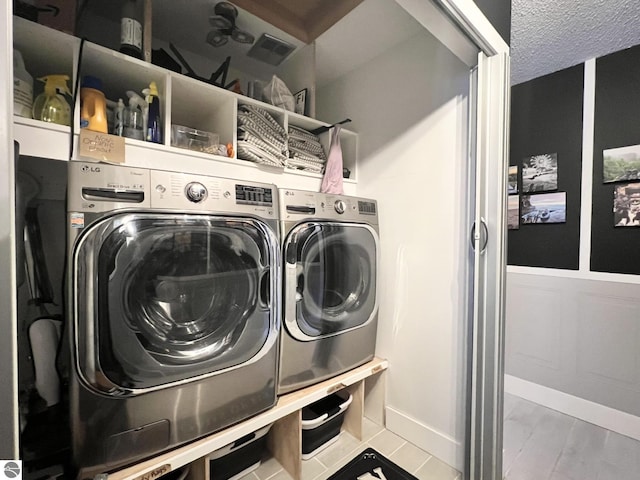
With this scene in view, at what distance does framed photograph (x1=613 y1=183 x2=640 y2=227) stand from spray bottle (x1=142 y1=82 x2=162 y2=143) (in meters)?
2.56

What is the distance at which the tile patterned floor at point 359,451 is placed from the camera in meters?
Result: 1.30

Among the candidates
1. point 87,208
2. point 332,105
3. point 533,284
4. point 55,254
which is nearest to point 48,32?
point 87,208

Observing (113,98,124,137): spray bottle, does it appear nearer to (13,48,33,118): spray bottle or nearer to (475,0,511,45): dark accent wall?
(13,48,33,118): spray bottle

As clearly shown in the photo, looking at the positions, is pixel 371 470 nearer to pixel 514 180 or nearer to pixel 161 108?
pixel 161 108

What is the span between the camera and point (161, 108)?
1168 millimetres

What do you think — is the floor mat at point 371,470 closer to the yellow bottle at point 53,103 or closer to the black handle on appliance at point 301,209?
the black handle on appliance at point 301,209

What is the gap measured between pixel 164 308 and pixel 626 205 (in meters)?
2.54

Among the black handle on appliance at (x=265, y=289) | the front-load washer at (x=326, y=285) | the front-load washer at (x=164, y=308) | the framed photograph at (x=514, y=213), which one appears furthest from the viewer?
the framed photograph at (x=514, y=213)

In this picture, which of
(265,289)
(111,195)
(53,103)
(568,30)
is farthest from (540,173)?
(53,103)

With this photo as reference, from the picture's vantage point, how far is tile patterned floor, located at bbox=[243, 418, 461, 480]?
130 centimetres

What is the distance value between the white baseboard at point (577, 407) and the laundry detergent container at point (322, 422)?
1430mm

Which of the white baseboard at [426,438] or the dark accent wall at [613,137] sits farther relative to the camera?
the dark accent wall at [613,137]

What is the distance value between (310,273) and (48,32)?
1.25m

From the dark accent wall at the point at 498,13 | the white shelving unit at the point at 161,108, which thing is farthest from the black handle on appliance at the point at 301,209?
the dark accent wall at the point at 498,13
